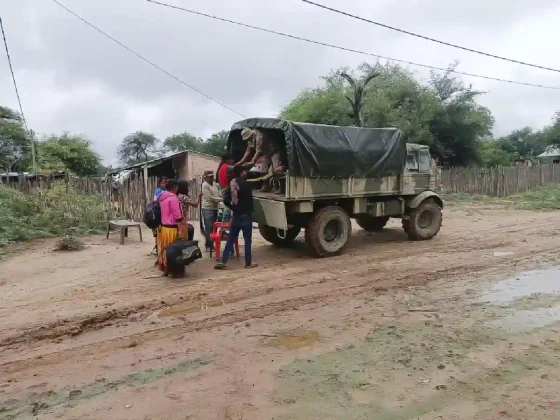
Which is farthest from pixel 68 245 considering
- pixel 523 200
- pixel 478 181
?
pixel 478 181

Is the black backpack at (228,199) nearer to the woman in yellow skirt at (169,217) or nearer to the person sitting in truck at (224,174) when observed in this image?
the person sitting in truck at (224,174)

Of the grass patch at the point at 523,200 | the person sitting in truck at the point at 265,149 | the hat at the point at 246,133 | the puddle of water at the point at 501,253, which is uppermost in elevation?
the hat at the point at 246,133

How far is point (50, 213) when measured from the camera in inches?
458

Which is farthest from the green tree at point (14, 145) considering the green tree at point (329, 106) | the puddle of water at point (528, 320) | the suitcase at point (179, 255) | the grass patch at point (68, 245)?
the puddle of water at point (528, 320)

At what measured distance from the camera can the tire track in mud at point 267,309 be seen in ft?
14.2

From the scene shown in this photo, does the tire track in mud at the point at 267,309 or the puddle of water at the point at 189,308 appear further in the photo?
the puddle of water at the point at 189,308

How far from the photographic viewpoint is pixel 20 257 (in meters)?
8.91

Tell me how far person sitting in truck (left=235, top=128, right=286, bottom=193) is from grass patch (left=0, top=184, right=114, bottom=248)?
15.8 feet

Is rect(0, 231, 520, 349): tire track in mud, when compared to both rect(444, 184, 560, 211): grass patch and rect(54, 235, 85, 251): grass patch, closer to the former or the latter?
rect(54, 235, 85, 251): grass patch

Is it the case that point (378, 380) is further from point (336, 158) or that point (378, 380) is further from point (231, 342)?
point (336, 158)

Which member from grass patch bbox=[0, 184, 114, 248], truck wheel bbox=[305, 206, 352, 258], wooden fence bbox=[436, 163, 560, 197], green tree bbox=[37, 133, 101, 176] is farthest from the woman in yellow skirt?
green tree bbox=[37, 133, 101, 176]

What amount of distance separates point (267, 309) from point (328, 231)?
3637 mm

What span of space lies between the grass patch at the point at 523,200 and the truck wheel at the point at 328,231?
11.0 m

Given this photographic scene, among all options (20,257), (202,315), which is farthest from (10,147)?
(202,315)
